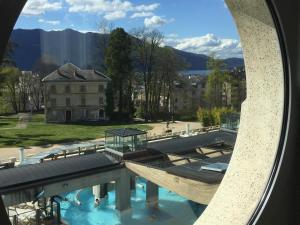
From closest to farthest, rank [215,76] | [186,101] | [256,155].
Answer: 1. [256,155]
2. [215,76]
3. [186,101]

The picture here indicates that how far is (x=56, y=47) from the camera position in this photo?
5.30 m

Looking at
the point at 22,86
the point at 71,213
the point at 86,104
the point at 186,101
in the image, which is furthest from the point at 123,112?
the point at 71,213

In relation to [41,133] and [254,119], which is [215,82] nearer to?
[41,133]

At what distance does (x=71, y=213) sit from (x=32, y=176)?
139 centimetres

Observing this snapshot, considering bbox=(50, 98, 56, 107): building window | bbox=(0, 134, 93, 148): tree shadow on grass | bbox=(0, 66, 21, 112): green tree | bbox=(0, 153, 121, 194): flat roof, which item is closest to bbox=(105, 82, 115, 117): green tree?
bbox=(0, 134, 93, 148): tree shadow on grass

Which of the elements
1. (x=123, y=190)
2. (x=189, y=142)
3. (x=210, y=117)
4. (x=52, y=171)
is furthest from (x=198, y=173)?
(x=210, y=117)

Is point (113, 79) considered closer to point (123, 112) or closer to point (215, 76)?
point (123, 112)

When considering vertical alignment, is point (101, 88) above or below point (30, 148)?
above

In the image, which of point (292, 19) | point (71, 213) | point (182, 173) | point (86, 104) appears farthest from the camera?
point (86, 104)

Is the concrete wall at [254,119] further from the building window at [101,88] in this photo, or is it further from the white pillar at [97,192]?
the building window at [101,88]

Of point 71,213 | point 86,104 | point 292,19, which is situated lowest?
point 71,213

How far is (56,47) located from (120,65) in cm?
459

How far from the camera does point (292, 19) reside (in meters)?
1.08

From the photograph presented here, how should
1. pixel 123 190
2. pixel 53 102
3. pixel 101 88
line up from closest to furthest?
pixel 123 190, pixel 53 102, pixel 101 88
